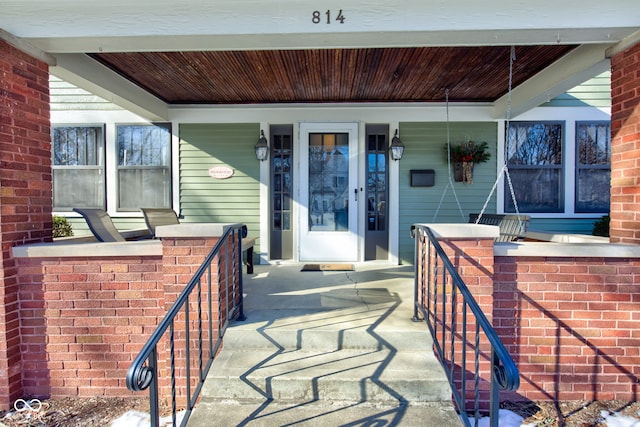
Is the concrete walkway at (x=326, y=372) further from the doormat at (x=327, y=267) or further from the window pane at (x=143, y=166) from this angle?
the window pane at (x=143, y=166)

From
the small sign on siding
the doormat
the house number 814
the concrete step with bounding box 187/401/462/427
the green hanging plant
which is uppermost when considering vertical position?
the house number 814

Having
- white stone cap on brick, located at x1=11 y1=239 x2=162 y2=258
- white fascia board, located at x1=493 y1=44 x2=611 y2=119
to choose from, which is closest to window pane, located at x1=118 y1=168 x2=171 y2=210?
white stone cap on brick, located at x1=11 y1=239 x2=162 y2=258

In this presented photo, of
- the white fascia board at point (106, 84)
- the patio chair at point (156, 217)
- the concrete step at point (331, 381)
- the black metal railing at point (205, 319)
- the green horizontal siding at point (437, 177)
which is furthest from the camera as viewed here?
the green horizontal siding at point (437, 177)

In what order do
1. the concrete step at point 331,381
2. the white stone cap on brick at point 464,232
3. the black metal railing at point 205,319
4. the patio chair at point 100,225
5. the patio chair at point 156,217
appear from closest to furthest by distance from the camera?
the concrete step at point 331,381, the black metal railing at point 205,319, the white stone cap on brick at point 464,232, the patio chair at point 100,225, the patio chair at point 156,217

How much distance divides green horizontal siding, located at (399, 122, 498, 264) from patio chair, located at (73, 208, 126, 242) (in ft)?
11.9

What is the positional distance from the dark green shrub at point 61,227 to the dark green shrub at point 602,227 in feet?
23.7

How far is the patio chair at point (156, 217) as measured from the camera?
4.39m

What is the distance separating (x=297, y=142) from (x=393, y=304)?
9.66ft

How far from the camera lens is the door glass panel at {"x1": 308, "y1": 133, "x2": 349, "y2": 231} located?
5215mm


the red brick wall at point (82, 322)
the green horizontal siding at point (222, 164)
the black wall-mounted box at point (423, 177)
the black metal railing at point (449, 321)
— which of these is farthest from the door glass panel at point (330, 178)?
the red brick wall at point (82, 322)

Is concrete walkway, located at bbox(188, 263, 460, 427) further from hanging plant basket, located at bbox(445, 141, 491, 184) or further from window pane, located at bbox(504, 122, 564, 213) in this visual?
window pane, located at bbox(504, 122, 564, 213)

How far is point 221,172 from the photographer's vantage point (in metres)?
5.21

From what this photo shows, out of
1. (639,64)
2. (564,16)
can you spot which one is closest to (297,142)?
(564,16)

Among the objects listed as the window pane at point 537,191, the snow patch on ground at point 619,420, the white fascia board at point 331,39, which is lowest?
the snow patch on ground at point 619,420
